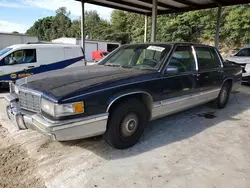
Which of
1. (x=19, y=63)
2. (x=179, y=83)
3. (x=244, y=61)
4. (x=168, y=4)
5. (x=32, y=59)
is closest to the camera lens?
(x=179, y=83)

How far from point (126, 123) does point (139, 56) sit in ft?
4.58

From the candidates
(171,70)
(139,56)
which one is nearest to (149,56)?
(139,56)

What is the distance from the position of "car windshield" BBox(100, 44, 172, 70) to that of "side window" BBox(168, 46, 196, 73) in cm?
18

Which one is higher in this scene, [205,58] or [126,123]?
[205,58]

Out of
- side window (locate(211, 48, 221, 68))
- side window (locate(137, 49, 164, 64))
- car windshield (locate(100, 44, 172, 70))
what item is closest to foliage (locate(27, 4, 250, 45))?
side window (locate(211, 48, 221, 68))

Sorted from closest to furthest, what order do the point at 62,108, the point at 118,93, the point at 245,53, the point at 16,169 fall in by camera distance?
the point at 62,108 < the point at 16,169 < the point at 118,93 < the point at 245,53

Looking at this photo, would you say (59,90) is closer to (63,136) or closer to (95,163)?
(63,136)

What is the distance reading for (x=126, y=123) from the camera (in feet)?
9.82

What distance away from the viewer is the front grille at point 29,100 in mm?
2605

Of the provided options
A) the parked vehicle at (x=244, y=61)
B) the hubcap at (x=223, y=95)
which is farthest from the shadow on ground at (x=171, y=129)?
the parked vehicle at (x=244, y=61)

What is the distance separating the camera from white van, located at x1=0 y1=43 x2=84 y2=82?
735 cm

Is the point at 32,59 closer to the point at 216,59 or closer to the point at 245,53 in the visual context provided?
the point at 216,59

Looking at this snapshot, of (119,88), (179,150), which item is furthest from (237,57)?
(119,88)

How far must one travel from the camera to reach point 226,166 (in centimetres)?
272
